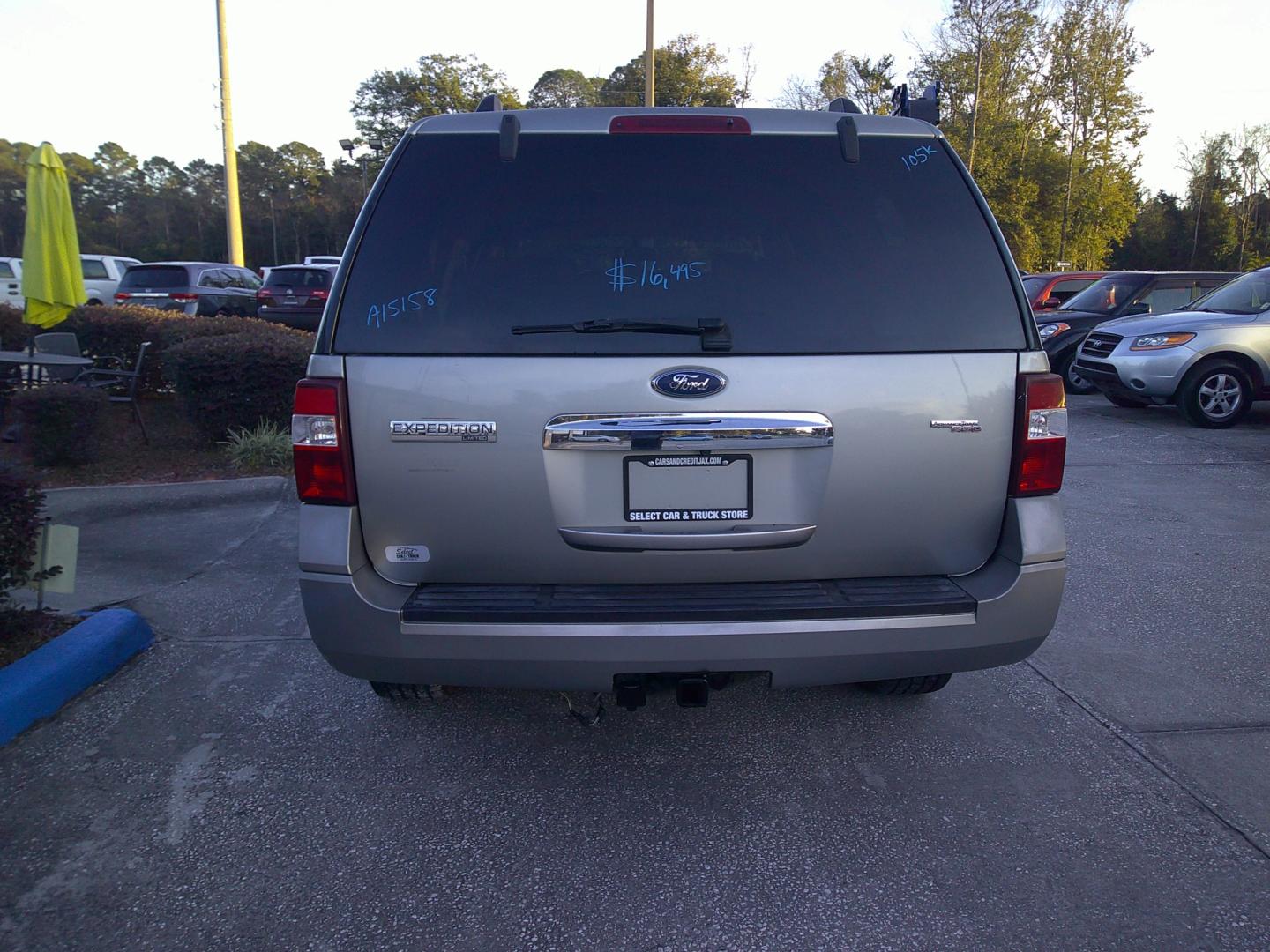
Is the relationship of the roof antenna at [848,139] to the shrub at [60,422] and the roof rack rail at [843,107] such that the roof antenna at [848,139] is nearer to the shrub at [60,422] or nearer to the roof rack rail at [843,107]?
the roof rack rail at [843,107]

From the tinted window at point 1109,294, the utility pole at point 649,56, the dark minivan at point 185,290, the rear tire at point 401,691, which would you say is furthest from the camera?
the utility pole at point 649,56

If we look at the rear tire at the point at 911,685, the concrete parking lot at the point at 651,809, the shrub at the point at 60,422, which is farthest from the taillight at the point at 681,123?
the shrub at the point at 60,422

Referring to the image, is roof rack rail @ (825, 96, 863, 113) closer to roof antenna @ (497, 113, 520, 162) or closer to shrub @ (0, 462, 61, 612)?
roof antenna @ (497, 113, 520, 162)

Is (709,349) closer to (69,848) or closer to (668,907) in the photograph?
(668,907)

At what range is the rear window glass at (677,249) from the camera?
2.85 m

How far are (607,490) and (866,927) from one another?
4.52 ft

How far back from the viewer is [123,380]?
32.5 feet

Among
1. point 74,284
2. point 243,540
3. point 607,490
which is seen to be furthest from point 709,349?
point 74,284

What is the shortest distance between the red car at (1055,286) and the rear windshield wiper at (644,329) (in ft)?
45.8

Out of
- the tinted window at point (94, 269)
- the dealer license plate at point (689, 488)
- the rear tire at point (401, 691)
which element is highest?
the tinted window at point (94, 269)

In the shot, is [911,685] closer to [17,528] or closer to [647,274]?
[647,274]

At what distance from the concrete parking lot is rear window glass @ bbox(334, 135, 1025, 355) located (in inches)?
59.6

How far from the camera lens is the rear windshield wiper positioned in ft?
9.23

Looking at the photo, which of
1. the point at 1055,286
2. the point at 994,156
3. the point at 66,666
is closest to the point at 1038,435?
the point at 66,666
